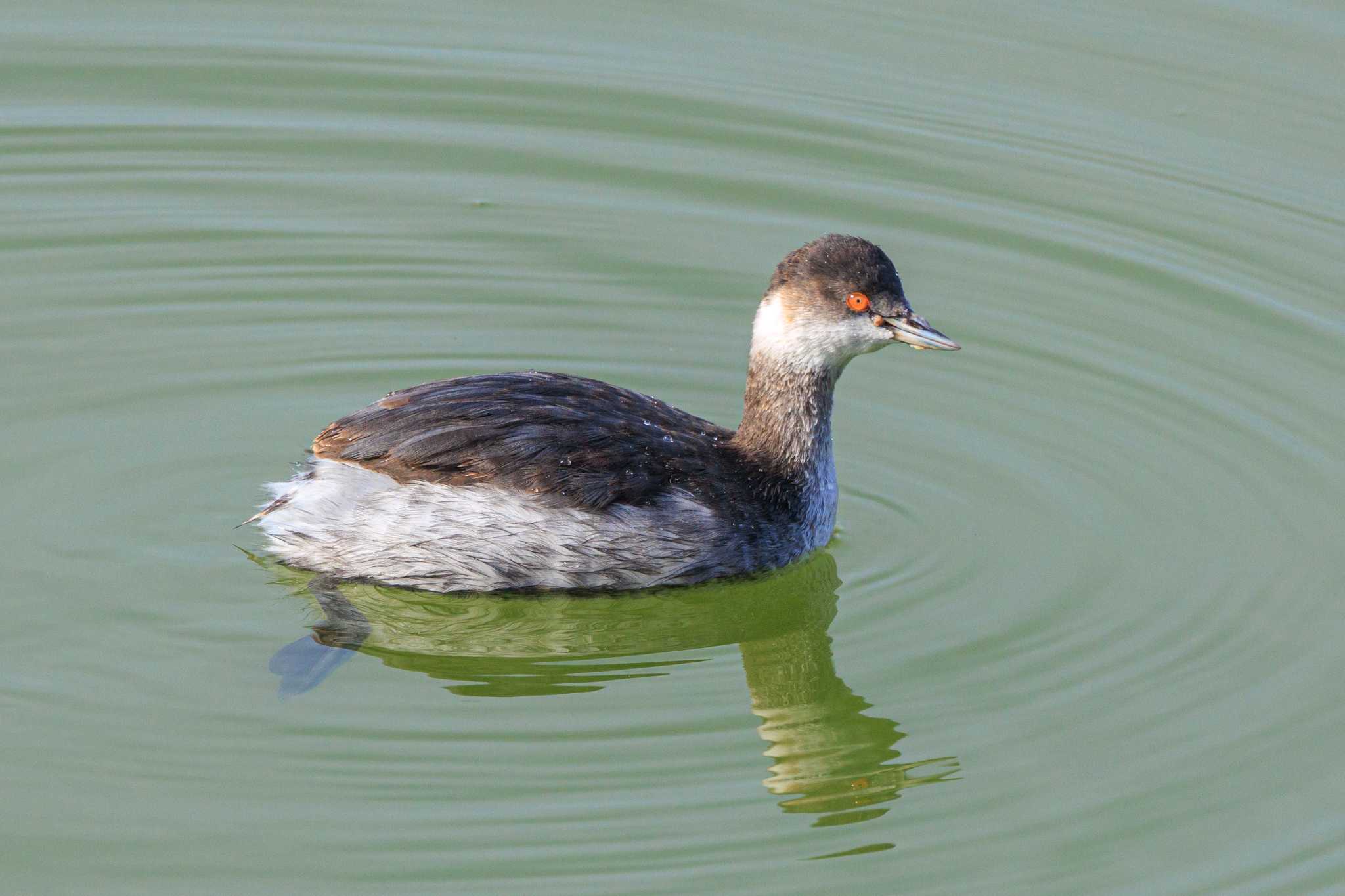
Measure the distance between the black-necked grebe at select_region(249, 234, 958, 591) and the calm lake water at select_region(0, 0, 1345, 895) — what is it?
189mm

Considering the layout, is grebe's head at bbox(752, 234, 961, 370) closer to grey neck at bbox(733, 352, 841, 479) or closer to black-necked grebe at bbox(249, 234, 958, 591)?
black-necked grebe at bbox(249, 234, 958, 591)

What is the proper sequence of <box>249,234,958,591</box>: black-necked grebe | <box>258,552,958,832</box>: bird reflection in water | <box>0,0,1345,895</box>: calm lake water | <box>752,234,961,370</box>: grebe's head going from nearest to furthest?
1. <box>0,0,1345,895</box>: calm lake water
2. <box>258,552,958,832</box>: bird reflection in water
3. <box>249,234,958,591</box>: black-necked grebe
4. <box>752,234,961,370</box>: grebe's head

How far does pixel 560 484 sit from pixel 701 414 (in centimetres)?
191

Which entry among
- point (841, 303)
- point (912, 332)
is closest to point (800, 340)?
point (841, 303)

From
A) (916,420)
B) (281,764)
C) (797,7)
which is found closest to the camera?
(281,764)

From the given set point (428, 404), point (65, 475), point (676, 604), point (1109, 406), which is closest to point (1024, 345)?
point (1109, 406)

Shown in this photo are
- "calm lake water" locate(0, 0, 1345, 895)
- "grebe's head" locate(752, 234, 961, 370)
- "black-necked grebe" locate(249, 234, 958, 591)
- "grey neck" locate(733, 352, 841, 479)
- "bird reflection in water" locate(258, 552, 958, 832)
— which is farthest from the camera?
"grey neck" locate(733, 352, 841, 479)

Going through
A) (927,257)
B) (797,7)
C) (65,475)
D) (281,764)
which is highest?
(797,7)

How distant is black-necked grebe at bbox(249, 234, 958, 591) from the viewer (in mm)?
7562

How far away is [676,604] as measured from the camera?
791 cm

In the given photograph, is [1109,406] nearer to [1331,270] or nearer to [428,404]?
[1331,270]

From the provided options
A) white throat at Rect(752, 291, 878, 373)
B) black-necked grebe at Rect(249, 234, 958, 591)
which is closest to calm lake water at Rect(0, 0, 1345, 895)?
black-necked grebe at Rect(249, 234, 958, 591)

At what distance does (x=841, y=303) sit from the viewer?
26.5ft

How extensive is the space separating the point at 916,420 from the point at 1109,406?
0.90 meters
